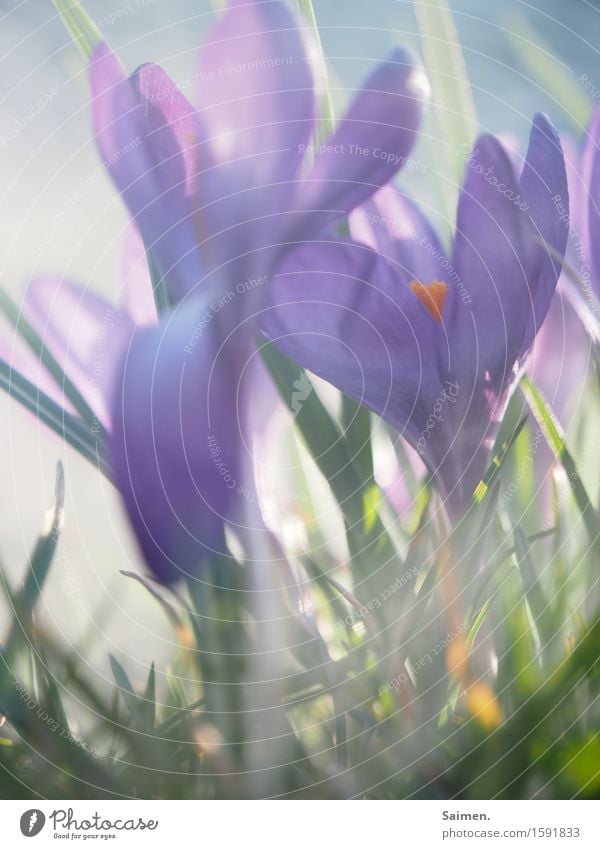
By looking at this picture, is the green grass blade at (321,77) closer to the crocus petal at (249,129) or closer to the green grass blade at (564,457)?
the crocus petal at (249,129)

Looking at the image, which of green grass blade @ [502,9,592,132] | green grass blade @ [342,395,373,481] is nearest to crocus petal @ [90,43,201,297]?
green grass blade @ [342,395,373,481]

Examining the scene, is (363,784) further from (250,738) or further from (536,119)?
(536,119)

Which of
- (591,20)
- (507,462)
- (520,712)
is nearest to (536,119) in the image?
(591,20)

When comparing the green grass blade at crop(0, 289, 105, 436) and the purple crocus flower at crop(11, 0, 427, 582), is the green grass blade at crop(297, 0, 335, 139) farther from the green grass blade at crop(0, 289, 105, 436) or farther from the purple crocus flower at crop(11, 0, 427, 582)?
the green grass blade at crop(0, 289, 105, 436)

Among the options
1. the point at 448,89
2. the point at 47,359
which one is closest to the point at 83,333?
the point at 47,359
